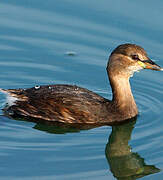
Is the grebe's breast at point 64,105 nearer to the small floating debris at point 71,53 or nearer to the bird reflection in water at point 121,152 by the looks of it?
the bird reflection in water at point 121,152

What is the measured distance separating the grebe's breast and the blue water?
0.25 metres

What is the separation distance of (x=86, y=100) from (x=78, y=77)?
154 centimetres

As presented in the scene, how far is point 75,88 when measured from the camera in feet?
36.3

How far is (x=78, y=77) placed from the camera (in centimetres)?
1244

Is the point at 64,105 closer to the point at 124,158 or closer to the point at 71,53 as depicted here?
the point at 124,158

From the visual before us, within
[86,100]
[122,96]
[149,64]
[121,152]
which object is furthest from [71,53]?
[121,152]

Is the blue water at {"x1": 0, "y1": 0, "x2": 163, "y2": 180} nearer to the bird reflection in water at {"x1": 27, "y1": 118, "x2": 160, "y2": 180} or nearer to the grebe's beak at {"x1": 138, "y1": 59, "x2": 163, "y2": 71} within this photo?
the bird reflection in water at {"x1": 27, "y1": 118, "x2": 160, "y2": 180}

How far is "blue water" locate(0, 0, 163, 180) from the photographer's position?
373 inches

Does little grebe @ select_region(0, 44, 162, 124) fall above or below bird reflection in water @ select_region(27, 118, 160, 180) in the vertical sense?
above

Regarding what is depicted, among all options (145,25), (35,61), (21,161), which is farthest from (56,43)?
(21,161)

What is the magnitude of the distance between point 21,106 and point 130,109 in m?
1.81

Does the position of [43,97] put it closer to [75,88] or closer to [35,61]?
[75,88]


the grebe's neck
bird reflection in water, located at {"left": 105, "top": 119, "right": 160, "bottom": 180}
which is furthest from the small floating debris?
bird reflection in water, located at {"left": 105, "top": 119, "right": 160, "bottom": 180}

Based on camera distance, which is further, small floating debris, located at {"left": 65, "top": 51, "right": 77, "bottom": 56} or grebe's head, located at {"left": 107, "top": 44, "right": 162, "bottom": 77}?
small floating debris, located at {"left": 65, "top": 51, "right": 77, "bottom": 56}
